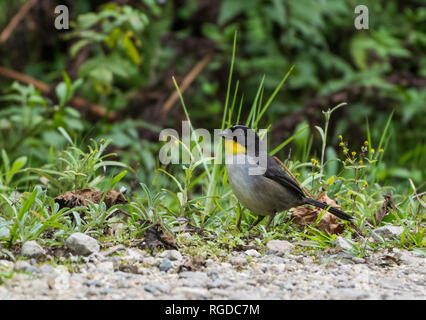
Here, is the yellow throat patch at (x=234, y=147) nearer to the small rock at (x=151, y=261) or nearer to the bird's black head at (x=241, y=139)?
the bird's black head at (x=241, y=139)

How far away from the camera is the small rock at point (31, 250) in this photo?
11.3 ft

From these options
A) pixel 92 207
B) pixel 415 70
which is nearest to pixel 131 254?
pixel 92 207

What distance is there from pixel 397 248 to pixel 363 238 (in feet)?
0.80

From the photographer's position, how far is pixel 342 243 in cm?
401

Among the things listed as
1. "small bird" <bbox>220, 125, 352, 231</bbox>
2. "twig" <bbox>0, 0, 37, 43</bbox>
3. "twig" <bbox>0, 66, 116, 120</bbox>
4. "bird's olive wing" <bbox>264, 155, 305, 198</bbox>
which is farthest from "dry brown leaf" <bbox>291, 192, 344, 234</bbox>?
"twig" <bbox>0, 0, 37, 43</bbox>

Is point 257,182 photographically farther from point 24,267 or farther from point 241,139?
point 24,267

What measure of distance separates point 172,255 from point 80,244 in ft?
1.90

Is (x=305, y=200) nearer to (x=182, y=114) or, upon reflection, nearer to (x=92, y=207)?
(x=92, y=207)

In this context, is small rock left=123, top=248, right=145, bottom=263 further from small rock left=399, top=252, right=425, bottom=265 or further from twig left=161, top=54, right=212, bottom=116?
twig left=161, top=54, right=212, bottom=116

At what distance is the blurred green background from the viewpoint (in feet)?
25.9

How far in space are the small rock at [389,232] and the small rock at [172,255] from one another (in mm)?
1463

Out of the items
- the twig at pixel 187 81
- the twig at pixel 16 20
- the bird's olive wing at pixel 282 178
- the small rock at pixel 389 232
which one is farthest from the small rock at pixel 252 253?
the twig at pixel 16 20

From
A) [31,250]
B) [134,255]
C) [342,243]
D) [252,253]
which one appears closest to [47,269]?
[31,250]

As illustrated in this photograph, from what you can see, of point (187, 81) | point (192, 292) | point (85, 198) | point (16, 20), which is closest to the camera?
point (192, 292)
